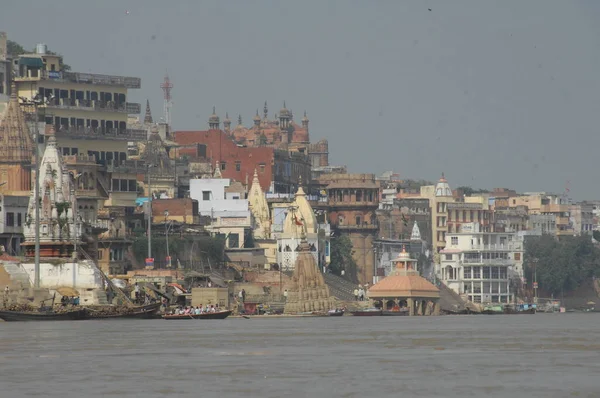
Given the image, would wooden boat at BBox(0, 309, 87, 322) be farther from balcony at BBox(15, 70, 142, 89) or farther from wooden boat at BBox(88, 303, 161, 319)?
balcony at BBox(15, 70, 142, 89)

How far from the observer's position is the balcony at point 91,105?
444 feet

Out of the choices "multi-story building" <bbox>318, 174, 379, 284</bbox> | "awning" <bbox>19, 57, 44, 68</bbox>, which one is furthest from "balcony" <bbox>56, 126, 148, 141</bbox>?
"multi-story building" <bbox>318, 174, 379, 284</bbox>

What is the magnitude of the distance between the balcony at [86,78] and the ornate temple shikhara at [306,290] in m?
18.2

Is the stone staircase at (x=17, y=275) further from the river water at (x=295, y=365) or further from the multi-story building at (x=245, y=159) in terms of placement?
the multi-story building at (x=245, y=159)

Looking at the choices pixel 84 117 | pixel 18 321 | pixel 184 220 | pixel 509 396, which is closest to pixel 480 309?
pixel 184 220

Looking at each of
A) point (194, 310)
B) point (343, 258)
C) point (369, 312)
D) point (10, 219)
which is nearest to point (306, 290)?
point (369, 312)

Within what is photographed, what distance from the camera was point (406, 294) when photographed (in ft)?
525

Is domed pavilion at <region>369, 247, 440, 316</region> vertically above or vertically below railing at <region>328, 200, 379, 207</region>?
below

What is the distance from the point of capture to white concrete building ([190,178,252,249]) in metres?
156

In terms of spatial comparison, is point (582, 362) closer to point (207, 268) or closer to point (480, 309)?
point (207, 268)

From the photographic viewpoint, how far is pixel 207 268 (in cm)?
13975

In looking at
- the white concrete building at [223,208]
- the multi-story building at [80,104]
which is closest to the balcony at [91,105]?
the multi-story building at [80,104]

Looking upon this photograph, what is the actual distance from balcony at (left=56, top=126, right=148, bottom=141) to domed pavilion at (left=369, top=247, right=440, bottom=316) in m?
27.5

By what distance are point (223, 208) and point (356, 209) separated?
27.2 metres
